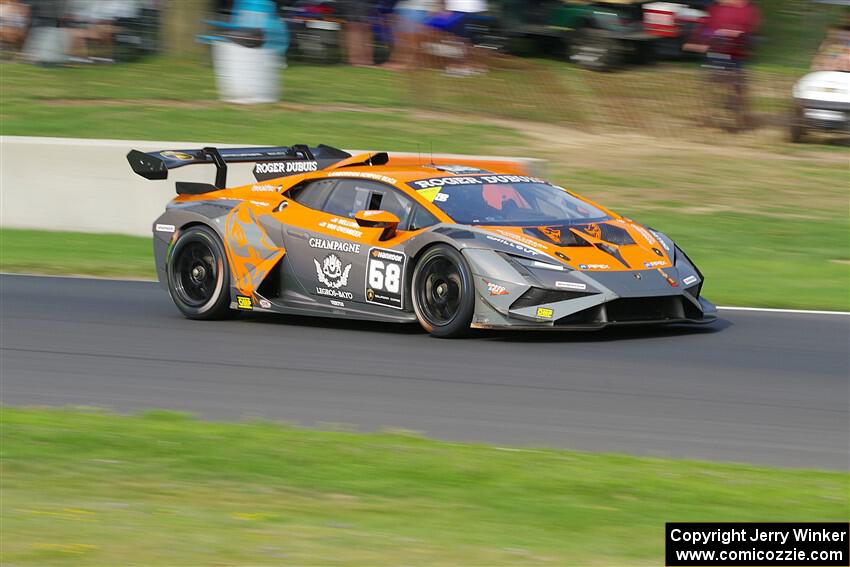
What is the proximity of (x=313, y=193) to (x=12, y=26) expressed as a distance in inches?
538

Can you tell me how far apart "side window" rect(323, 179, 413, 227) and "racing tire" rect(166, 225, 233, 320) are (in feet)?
3.49

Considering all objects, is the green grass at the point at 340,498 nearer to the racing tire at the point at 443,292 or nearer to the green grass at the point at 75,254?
the racing tire at the point at 443,292

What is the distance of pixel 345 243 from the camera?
10109mm

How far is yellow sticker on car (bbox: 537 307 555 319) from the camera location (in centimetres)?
913

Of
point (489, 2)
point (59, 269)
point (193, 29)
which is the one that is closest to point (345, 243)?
point (59, 269)

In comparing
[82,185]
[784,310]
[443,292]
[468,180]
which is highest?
[468,180]

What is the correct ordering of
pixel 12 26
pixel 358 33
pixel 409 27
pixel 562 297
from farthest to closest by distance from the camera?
pixel 12 26
pixel 358 33
pixel 409 27
pixel 562 297

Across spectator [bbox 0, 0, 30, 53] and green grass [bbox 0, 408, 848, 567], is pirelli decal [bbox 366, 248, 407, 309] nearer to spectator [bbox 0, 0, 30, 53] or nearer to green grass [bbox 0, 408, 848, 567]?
green grass [bbox 0, 408, 848, 567]

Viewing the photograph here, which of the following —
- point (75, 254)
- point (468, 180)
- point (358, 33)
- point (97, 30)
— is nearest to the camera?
point (468, 180)

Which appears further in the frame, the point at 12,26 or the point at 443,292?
the point at 12,26

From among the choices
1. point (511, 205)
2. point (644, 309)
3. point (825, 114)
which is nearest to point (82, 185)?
point (511, 205)

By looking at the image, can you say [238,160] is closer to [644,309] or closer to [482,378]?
[644,309]

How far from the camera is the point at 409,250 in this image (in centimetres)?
967

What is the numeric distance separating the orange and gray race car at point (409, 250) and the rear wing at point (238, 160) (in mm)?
12
